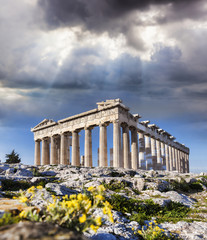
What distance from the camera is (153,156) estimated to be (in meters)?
49.9

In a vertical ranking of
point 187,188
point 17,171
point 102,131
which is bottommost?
point 187,188

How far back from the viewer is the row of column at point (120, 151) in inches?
1447

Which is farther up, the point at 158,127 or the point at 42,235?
the point at 158,127

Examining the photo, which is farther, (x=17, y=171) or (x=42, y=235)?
(x=17, y=171)

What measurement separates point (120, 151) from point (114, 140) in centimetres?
198

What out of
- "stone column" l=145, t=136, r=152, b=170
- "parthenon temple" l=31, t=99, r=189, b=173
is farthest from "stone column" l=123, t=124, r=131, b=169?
"stone column" l=145, t=136, r=152, b=170

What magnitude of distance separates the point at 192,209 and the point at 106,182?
19.3 feet

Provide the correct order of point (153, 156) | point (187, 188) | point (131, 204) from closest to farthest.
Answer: point (131, 204) → point (187, 188) → point (153, 156)

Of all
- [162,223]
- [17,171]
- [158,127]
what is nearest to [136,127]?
[158,127]

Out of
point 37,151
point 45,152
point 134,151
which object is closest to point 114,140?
point 134,151

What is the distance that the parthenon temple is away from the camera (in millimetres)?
37250

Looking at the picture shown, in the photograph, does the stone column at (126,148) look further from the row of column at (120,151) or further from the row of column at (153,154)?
the row of column at (153,154)

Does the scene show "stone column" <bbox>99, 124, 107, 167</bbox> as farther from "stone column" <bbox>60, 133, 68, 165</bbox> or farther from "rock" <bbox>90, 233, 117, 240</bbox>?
"rock" <bbox>90, 233, 117, 240</bbox>

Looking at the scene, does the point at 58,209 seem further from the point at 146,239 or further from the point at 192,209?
the point at 192,209
